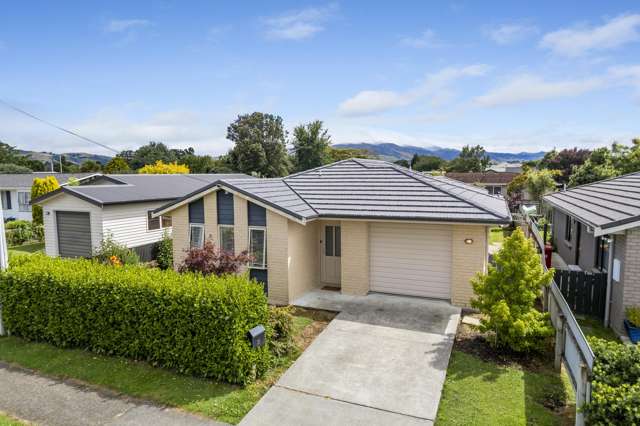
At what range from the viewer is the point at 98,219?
18.3 meters

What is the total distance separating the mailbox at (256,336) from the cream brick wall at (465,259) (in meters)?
6.56

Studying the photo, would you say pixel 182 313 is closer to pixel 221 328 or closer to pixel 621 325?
pixel 221 328

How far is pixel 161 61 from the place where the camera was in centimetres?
1886

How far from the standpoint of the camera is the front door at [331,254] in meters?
14.2

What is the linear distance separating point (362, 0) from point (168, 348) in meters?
11.6

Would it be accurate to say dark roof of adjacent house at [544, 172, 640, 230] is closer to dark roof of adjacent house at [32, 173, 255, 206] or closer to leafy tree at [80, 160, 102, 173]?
dark roof of adjacent house at [32, 173, 255, 206]

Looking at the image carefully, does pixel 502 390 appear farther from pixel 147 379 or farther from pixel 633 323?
pixel 147 379

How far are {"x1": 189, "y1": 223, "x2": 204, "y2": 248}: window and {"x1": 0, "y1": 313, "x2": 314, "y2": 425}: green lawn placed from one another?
5320 mm

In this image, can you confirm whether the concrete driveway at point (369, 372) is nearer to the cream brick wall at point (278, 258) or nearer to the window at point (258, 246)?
the cream brick wall at point (278, 258)

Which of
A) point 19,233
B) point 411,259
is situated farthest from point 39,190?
point 411,259

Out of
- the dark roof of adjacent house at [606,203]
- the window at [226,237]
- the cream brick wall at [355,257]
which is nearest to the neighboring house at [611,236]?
the dark roof of adjacent house at [606,203]

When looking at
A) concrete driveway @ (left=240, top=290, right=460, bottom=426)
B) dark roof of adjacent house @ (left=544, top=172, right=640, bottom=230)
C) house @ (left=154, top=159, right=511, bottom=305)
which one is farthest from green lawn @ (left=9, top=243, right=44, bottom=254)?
dark roof of adjacent house @ (left=544, top=172, right=640, bottom=230)

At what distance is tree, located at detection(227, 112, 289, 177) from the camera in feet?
211

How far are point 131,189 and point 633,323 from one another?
20.8 m
